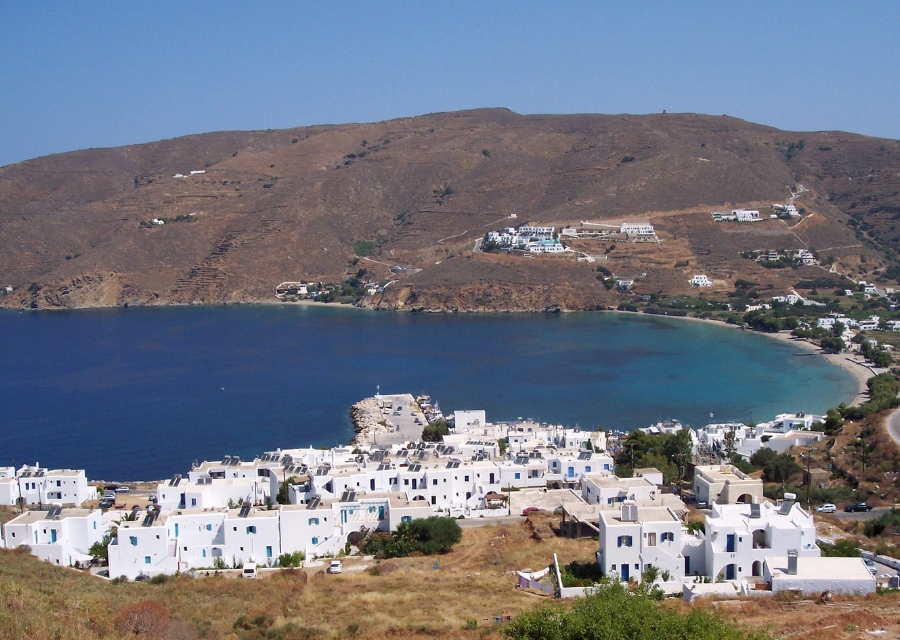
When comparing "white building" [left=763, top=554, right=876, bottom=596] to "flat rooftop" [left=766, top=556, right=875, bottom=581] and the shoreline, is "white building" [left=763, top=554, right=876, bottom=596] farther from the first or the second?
the shoreline

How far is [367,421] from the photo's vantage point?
38438mm

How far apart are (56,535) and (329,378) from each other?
31.1 m

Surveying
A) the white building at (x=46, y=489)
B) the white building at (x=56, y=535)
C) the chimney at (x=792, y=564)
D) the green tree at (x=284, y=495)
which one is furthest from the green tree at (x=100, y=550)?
the chimney at (x=792, y=564)

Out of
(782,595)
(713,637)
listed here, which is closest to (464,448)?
(782,595)

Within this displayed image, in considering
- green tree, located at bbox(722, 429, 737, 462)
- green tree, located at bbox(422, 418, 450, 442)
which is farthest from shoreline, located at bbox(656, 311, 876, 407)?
green tree, located at bbox(422, 418, 450, 442)

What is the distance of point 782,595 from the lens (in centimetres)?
1477

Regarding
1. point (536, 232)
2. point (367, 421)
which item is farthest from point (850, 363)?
point (536, 232)

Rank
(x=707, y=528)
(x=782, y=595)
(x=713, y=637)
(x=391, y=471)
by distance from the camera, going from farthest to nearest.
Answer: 1. (x=391, y=471)
2. (x=707, y=528)
3. (x=782, y=595)
4. (x=713, y=637)

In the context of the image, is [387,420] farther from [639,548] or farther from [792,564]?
[792,564]

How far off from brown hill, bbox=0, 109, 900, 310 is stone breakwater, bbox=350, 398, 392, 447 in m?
40.7

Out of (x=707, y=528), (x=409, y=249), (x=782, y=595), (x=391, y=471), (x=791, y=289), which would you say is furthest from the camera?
(x=409, y=249)

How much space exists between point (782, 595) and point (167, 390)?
127ft

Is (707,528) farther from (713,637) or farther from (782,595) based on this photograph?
(713,637)

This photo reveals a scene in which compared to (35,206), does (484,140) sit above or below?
above
